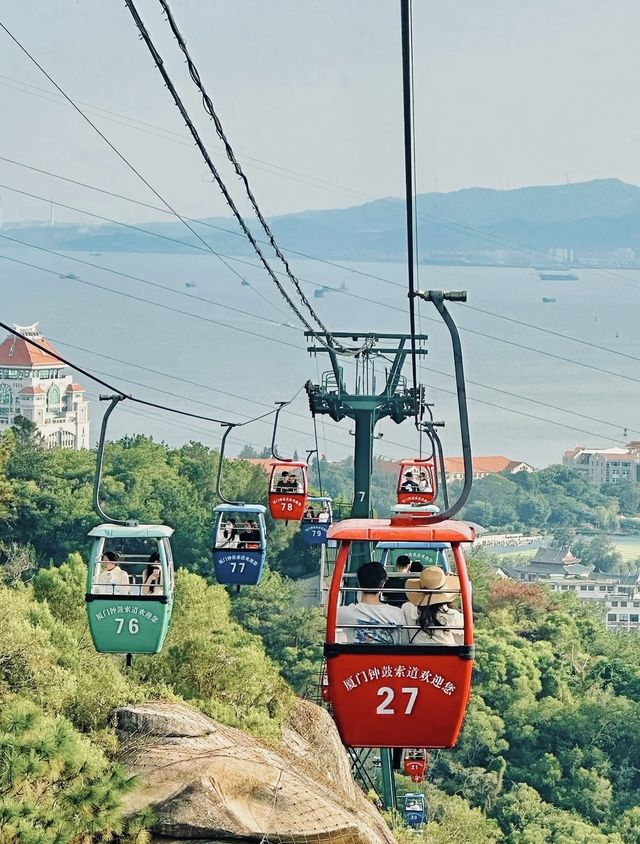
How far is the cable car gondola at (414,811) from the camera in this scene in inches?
1267

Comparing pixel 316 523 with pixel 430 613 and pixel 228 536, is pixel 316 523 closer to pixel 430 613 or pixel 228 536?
pixel 228 536

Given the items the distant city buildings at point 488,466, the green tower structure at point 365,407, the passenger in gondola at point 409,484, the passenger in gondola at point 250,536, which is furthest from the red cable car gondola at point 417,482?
the distant city buildings at point 488,466

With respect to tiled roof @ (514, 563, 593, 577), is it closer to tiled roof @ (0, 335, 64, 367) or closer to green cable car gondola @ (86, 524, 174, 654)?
tiled roof @ (0, 335, 64, 367)

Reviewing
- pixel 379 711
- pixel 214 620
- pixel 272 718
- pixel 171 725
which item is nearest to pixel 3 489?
pixel 214 620

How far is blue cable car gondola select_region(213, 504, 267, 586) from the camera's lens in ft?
64.6

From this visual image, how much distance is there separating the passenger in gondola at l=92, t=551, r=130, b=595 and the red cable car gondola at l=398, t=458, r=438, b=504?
1309 centimetres

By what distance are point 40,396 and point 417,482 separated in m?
135

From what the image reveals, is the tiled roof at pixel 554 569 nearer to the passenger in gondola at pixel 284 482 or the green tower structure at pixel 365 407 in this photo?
the green tower structure at pixel 365 407

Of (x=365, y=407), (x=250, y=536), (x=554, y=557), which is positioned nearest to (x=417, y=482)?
(x=365, y=407)

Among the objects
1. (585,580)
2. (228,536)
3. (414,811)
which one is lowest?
(414,811)

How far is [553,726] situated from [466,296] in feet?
125

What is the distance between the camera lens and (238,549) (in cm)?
1978

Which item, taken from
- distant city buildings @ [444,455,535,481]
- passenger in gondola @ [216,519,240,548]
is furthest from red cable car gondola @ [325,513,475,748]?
distant city buildings @ [444,455,535,481]

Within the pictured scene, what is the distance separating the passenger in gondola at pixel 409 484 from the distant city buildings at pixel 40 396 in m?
130
